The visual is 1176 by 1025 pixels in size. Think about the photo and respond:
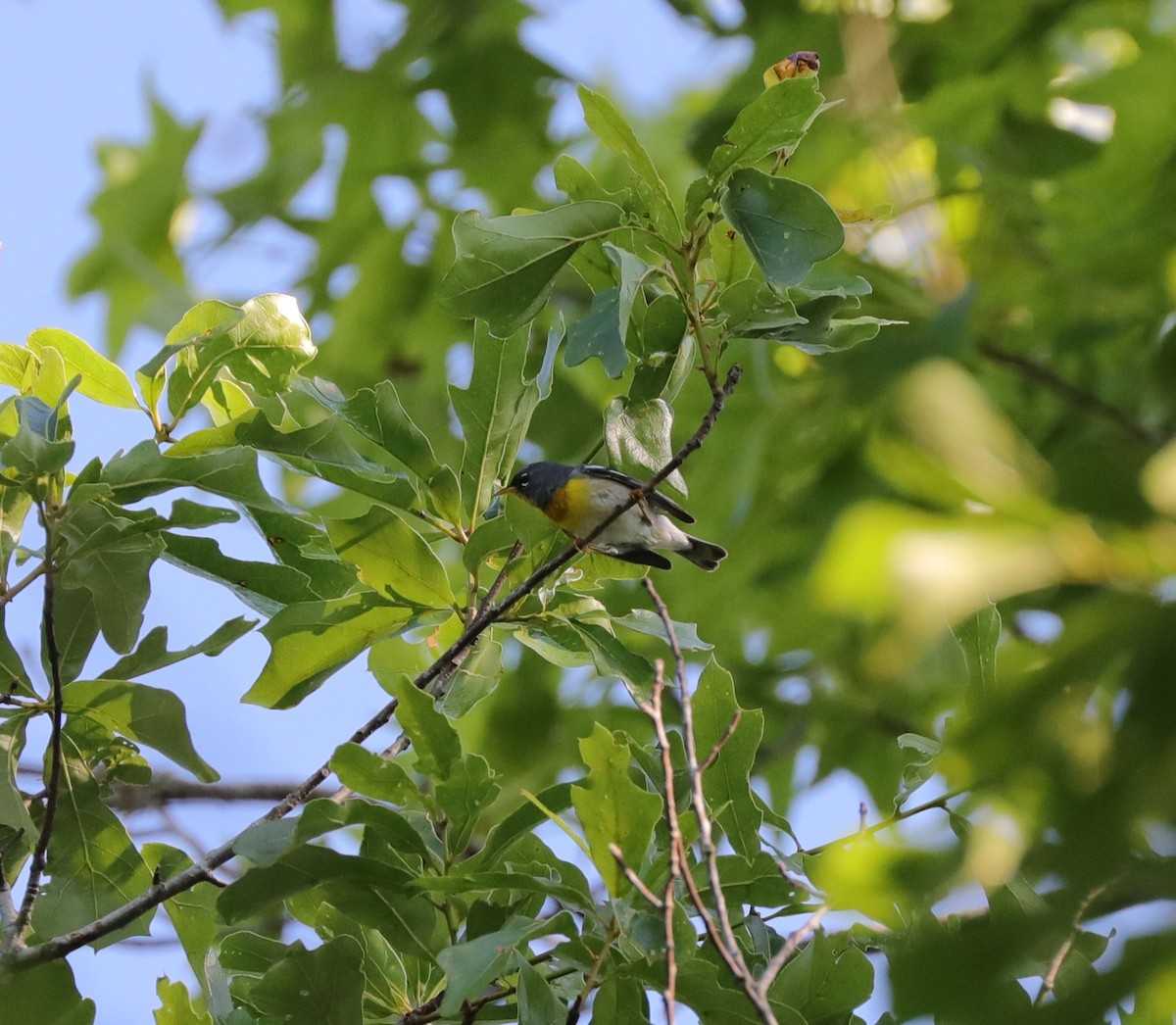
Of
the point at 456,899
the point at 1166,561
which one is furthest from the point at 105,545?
the point at 1166,561

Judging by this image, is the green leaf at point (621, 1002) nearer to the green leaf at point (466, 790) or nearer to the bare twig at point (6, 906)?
the green leaf at point (466, 790)

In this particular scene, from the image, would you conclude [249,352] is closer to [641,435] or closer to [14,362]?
[14,362]

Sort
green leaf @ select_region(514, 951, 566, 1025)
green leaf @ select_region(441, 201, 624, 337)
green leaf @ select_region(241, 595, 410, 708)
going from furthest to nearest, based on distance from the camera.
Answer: green leaf @ select_region(241, 595, 410, 708) < green leaf @ select_region(441, 201, 624, 337) < green leaf @ select_region(514, 951, 566, 1025)

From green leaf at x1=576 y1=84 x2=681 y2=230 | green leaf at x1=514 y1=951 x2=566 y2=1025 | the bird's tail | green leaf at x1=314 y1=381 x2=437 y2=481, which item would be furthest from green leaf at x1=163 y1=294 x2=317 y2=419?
the bird's tail

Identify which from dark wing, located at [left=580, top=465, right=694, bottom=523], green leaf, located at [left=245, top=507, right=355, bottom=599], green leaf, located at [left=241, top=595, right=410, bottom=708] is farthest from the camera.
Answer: dark wing, located at [left=580, top=465, right=694, bottom=523]

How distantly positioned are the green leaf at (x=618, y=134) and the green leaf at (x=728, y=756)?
2.55 ft

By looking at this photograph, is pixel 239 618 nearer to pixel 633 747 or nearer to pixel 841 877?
pixel 633 747

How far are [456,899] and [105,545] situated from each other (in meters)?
0.83

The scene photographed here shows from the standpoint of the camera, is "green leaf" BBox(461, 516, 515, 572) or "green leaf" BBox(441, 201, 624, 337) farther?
"green leaf" BBox(461, 516, 515, 572)

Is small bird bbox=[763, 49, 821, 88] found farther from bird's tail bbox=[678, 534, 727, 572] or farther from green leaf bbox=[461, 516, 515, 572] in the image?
bird's tail bbox=[678, 534, 727, 572]

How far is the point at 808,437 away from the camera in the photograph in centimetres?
451

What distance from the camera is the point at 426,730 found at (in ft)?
5.71

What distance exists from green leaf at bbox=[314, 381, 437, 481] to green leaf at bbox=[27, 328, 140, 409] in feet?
1.21

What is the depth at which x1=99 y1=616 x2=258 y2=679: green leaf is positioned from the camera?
2.04 metres
